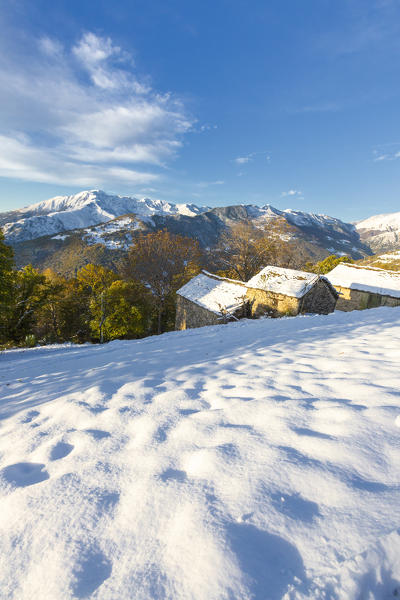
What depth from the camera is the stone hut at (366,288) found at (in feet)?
62.8

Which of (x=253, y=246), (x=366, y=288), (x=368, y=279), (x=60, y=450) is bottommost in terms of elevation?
(x=60, y=450)

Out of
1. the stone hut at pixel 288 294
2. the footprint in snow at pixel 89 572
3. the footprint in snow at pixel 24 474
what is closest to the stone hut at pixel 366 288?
the stone hut at pixel 288 294

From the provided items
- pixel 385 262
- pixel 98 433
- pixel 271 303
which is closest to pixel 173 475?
pixel 98 433

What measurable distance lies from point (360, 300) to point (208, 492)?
22486 mm

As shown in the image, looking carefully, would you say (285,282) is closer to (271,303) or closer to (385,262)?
(271,303)

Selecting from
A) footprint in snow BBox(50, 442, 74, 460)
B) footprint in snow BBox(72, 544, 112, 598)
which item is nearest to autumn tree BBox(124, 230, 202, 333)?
footprint in snow BBox(50, 442, 74, 460)

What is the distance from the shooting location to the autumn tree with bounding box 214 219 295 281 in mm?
23844

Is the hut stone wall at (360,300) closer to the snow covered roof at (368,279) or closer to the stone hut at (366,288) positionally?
the stone hut at (366,288)

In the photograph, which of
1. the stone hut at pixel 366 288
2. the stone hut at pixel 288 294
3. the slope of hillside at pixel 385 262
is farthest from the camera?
the slope of hillside at pixel 385 262

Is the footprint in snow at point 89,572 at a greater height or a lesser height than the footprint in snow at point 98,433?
greater

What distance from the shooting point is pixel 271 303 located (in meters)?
15.6

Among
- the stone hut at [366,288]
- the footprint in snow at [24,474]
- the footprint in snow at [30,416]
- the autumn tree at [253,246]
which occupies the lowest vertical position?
the footprint in snow at [30,416]

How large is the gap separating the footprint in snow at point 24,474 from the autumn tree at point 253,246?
22797 mm

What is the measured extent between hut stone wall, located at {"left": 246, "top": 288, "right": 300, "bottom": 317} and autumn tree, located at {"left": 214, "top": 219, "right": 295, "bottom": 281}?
322 inches
